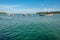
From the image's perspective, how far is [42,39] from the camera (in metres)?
16.1

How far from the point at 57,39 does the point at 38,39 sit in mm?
2744

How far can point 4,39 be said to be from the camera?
1589 cm

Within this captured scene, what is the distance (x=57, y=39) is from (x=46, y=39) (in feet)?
5.31

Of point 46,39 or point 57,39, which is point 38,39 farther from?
point 57,39

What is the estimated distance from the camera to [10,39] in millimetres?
16188

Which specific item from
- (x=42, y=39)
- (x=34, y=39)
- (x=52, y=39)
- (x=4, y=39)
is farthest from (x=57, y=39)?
(x=4, y=39)

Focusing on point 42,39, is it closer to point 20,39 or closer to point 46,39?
point 46,39

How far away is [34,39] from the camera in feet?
53.6

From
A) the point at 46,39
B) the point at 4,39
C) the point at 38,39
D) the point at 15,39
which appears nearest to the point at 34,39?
the point at 38,39

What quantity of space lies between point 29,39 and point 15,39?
2.04 meters

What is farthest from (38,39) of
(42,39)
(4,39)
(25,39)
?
(4,39)

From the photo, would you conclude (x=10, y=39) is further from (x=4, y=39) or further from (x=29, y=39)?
(x=29, y=39)

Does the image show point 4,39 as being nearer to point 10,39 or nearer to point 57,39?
point 10,39

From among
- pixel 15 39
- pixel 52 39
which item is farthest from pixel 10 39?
pixel 52 39
